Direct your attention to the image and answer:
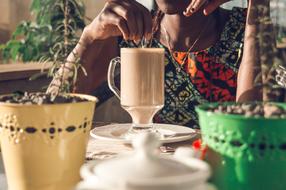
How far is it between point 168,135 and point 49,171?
0.37 metres

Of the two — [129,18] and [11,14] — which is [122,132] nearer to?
[129,18]

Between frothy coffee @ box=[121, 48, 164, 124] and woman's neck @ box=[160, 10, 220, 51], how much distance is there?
2.10 feet

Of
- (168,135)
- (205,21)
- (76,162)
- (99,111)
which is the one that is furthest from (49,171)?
(99,111)

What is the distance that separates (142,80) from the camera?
3.11 ft

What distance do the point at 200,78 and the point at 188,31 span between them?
176 millimetres

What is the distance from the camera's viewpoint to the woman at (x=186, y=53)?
1.44 meters

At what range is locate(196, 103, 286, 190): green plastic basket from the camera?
54cm

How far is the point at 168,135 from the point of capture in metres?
0.94

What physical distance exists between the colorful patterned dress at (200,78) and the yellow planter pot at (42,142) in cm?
88

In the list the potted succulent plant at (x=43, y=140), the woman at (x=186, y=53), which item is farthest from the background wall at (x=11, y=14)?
the potted succulent plant at (x=43, y=140)

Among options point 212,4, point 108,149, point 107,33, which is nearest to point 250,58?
point 212,4

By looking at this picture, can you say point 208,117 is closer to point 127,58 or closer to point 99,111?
point 127,58

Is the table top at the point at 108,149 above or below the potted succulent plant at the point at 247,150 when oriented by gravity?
below

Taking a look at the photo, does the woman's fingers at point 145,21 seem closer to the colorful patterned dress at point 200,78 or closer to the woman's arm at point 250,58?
the woman's arm at point 250,58
